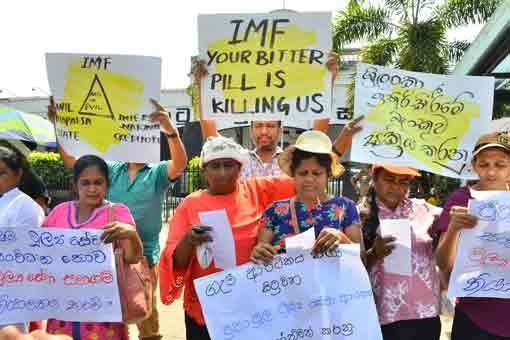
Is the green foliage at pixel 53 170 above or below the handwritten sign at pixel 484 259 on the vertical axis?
below

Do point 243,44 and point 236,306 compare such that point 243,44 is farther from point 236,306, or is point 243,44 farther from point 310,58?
point 236,306

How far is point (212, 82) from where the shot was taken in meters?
3.33

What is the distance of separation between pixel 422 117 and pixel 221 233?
4.95 ft

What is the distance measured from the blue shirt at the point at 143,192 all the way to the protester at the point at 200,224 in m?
0.82

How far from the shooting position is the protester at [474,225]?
2422 millimetres

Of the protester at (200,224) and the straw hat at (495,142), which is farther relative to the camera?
the protester at (200,224)

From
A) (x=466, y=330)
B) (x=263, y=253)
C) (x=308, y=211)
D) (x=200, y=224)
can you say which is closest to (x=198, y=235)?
(x=200, y=224)

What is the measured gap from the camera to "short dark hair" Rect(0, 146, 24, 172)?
2877 mm

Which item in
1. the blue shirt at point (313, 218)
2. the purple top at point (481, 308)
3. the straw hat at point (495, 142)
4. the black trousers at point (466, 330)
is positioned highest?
the straw hat at point (495, 142)

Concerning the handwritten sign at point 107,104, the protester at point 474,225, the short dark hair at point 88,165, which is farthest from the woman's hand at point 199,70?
the protester at point 474,225

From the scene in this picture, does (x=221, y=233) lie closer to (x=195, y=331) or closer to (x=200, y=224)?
(x=200, y=224)

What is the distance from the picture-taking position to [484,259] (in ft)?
8.02

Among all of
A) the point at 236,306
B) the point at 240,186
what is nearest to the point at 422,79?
the point at 240,186

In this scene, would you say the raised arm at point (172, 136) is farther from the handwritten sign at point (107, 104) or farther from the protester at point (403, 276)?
the protester at point (403, 276)
